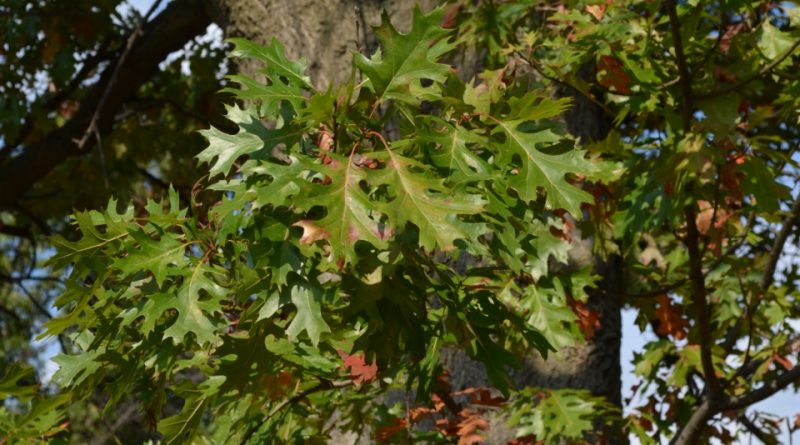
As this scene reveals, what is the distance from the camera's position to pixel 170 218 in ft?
6.61

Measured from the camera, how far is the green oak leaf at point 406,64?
1916 millimetres

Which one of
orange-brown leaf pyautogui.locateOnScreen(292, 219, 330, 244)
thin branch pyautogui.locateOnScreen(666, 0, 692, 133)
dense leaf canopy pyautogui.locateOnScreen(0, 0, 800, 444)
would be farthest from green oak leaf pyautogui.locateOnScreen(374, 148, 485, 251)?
thin branch pyautogui.locateOnScreen(666, 0, 692, 133)

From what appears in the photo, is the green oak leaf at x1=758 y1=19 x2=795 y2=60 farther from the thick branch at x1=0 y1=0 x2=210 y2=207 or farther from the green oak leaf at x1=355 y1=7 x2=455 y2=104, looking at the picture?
the thick branch at x1=0 y1=0 x2=210 y2=207

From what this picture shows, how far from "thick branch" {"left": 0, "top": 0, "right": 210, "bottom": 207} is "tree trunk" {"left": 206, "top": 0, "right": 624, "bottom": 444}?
1322 millimetres

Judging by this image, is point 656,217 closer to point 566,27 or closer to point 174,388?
point 566,27

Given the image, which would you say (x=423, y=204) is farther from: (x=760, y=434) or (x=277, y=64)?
(x=760, y=434)

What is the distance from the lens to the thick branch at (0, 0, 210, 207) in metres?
5.54

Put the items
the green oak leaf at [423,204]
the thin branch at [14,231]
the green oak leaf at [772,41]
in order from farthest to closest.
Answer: the thin branch at [14,231]
the green oak leaf at [772,41]
the green oak leaf at [423,204]

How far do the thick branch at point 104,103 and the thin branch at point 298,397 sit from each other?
3.17 m

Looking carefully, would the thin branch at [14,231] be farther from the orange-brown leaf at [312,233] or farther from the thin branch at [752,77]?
the orange-brown leaf at [312,233]

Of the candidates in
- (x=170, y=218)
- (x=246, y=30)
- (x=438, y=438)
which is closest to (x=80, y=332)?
(x=170, y=218)

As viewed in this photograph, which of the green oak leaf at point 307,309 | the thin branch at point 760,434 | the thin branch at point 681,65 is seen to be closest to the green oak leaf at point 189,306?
the green oak leaf at point 307,309

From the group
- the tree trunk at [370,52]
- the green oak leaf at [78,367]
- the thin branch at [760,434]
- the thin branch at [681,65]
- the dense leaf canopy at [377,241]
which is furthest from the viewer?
the thin branch at [760,434]

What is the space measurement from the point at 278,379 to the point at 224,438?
0.44 meters
